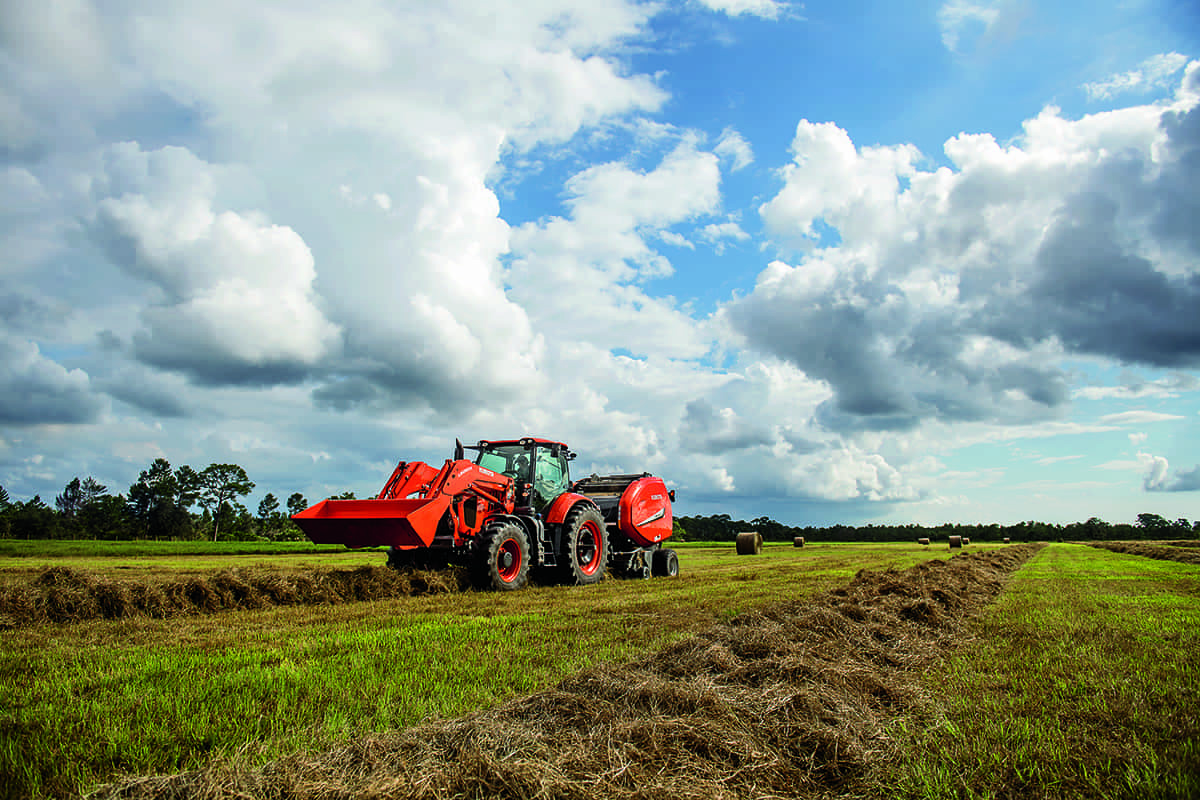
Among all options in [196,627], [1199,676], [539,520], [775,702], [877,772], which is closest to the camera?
[877,772]

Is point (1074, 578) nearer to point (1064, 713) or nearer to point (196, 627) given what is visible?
point (1064, 713)

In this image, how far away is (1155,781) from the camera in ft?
8.13

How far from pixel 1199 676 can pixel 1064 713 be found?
163 cm

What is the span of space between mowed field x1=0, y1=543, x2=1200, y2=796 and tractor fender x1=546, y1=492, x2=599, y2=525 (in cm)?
394

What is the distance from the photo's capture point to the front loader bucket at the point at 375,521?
29.9 feet

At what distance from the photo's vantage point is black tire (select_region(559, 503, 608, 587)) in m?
11.5

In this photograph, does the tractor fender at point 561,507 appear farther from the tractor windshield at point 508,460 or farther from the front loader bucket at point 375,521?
the front loader bucket at point 375,521

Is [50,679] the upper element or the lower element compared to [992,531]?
upper

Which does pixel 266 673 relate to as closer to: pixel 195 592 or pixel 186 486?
pixel 195 592

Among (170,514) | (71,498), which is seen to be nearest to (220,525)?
(170,514)

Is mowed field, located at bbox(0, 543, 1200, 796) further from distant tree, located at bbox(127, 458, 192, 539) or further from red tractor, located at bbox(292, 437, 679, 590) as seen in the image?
distant tree, located at bbox(127, 458, 192, 539)

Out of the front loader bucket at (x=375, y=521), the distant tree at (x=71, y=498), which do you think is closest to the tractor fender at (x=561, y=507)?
the front loader bucket at (x=375, y=521)

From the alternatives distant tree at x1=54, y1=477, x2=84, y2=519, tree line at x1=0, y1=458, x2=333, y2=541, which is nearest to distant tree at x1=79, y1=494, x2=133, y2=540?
tree line at x1=0, y1=458, x2=333, y2=541

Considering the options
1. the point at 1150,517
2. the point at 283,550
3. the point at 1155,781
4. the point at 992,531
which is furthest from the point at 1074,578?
the point at 1150,517
